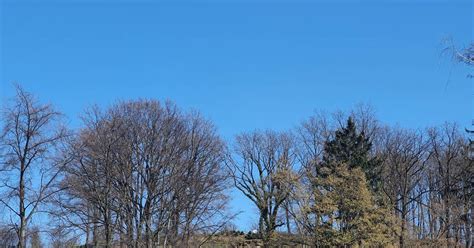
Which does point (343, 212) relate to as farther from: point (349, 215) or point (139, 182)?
point (139, 182)

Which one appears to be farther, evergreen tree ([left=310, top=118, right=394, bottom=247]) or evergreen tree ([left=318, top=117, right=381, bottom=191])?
evergreen tree ([left=318, top=117, right=381, bottom=191])

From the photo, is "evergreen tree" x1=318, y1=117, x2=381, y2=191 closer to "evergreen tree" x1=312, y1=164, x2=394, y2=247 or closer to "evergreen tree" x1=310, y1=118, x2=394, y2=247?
"evergreen tree" x1=310, y1=118, x2=394, y2=247

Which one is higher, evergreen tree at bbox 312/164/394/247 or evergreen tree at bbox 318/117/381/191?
evergreen tree at bbox 318/117/381/191

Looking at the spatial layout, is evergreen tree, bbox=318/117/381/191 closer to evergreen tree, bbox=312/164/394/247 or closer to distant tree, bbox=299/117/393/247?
distant tree, bbox=299/117/393/247

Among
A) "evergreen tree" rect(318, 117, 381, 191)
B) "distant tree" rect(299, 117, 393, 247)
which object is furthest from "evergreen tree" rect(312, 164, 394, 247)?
"evergreen tree" rect(318, 117, 381, 191)

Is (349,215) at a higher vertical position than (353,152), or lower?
lower

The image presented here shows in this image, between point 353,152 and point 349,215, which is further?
point 353,152

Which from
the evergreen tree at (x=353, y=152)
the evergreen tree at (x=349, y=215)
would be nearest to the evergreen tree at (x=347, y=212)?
the evergreen tree at (x=349, y=215)

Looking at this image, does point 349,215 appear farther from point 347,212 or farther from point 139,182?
point 139,182

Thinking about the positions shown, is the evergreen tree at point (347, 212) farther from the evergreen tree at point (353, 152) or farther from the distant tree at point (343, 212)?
the evergreen tree at point (353, 152)

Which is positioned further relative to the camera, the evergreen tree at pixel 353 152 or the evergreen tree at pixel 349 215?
the evergreen tree at pixel 353 152

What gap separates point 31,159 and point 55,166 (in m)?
3.37

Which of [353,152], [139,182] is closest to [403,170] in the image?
[353,152]

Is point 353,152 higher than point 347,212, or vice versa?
point 353,152
